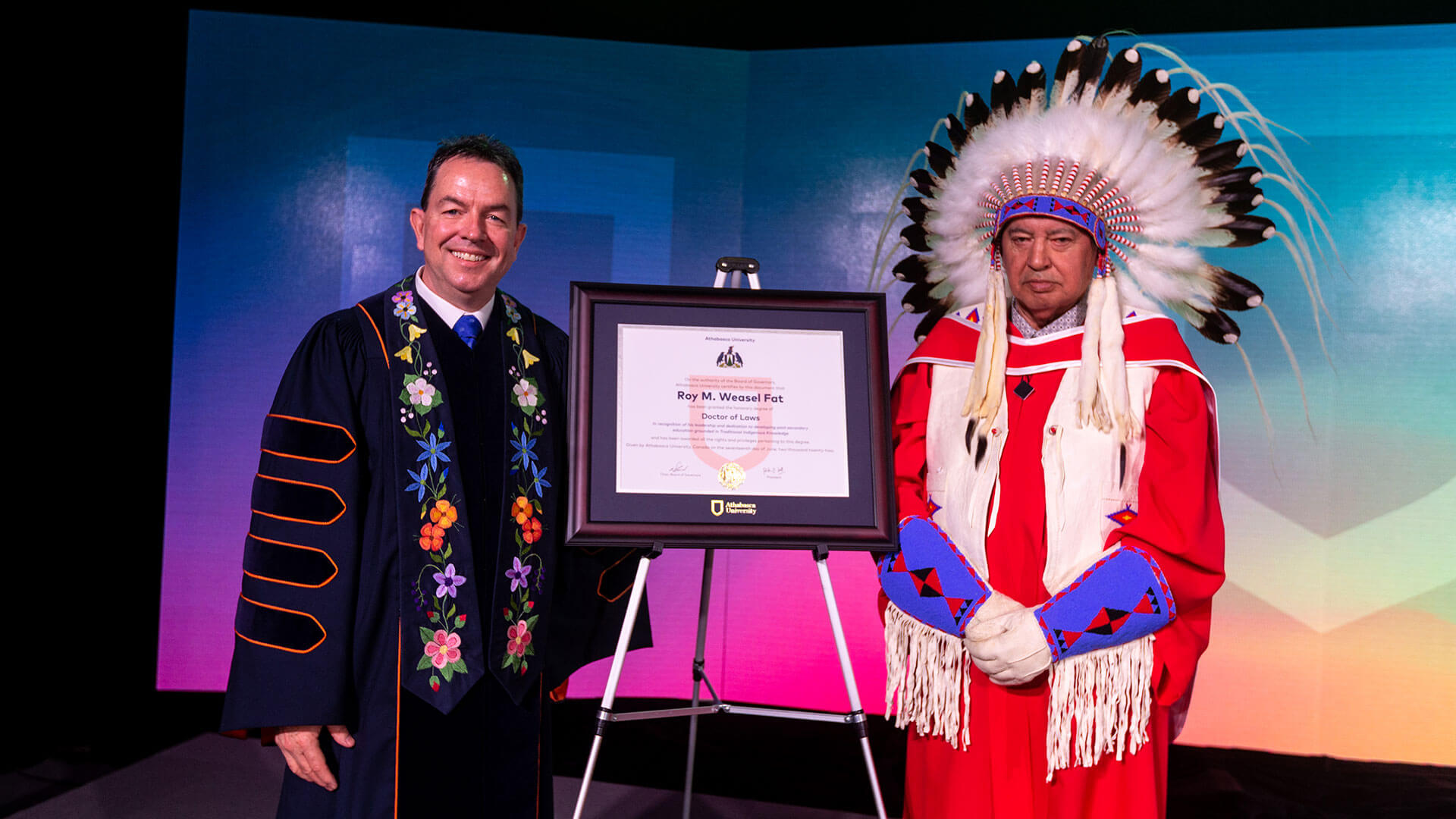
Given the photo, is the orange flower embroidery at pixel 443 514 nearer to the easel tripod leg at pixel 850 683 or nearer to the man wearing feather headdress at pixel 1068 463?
the easel tripod leg at pixel 850 683

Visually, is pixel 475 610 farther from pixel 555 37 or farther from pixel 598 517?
pixel 555 37

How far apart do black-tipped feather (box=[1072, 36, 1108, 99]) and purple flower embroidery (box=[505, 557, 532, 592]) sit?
1515 millimetres

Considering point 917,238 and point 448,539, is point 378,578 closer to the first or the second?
point 448,539

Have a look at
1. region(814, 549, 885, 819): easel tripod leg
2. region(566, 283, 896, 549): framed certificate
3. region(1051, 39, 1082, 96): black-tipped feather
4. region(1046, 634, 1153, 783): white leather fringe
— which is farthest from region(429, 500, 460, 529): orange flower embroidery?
region(1051, 39, 1082, 96): black-tipped feather

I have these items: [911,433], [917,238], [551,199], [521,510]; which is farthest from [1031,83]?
[551,199]

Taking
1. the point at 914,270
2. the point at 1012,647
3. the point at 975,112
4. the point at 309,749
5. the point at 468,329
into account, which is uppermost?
the point at 975,112

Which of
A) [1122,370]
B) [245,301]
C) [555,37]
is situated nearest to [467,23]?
[555,37]

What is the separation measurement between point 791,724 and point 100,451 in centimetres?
277

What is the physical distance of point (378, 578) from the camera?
5.74ft

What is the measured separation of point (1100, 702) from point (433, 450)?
1320 mm

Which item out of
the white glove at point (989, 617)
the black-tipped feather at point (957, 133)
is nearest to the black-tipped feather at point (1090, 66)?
the black-tipped feather at point (957, 133)

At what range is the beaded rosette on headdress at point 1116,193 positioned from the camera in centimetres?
199

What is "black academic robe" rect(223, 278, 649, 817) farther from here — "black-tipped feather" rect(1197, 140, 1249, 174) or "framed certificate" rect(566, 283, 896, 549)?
"black-tipped feather" rect(1197, 140, 1249, 174)

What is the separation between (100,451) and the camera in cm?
358
